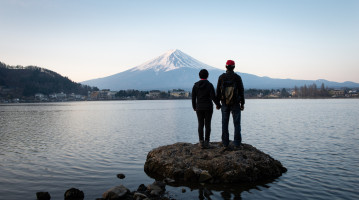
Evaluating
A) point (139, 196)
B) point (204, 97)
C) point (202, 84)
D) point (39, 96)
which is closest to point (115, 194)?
→ point (139, 196)

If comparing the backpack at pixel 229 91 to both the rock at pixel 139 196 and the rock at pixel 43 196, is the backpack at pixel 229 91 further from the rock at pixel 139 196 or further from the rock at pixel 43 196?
the rock at pixel 43 196

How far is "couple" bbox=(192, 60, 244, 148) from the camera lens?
9.12 metres

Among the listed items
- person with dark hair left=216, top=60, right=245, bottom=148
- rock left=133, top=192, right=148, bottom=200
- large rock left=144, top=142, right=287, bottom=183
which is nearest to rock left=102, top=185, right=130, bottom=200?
rock left=133, top=192, right=148, bottom=200

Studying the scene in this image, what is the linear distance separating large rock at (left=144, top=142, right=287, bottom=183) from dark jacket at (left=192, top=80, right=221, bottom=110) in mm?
1536

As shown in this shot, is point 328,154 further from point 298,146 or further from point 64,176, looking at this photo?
point 64,176

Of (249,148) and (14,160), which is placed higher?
(249,148)

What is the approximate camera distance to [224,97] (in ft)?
30.3

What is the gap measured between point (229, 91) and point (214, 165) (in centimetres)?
232

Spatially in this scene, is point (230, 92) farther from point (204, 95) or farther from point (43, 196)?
point (43, 196)

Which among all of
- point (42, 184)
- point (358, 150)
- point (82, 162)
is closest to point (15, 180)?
point (42, 184)

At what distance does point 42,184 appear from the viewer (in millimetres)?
8781

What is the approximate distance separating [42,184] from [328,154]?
11572 millimetres

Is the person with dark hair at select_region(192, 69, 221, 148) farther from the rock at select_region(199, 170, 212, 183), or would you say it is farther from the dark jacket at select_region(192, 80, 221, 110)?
the rock at select_region(199, 170, 212, 183)

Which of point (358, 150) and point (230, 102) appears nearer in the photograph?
point (230, 102)
